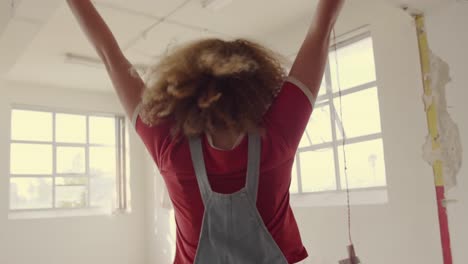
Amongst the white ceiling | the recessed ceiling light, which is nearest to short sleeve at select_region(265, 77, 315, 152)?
the white ceiling

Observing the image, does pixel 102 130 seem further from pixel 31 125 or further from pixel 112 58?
pixel 112 58

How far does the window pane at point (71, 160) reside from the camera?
21.0ft

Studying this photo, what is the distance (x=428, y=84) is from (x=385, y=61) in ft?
1.77

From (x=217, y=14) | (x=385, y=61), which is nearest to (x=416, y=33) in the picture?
(x=385, y=61)

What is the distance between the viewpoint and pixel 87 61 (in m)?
5.27

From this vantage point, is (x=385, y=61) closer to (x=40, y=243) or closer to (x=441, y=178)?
(x=441, y=178)

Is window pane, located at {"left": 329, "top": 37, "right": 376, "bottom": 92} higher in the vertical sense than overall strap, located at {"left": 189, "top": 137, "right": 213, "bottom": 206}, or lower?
higher

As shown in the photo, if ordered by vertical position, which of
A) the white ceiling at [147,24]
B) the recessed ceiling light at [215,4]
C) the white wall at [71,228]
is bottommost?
the white wall at [71,228]

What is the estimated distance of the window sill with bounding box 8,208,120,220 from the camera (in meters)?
5.95

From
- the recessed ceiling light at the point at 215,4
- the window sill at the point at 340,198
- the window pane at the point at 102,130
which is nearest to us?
the recessed ceiling light at the point at 215,4

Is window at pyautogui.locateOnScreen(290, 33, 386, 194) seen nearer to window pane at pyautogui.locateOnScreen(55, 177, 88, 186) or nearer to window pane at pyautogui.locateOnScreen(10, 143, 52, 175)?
window pane at pyautogui.locateOnScreen(55, 177, 88, 186)

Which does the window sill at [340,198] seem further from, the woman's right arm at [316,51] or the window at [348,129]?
the woman's right arm at [316,51]

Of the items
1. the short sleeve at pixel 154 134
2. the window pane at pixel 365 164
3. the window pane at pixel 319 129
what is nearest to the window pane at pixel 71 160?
the window pane at pixel 319 129

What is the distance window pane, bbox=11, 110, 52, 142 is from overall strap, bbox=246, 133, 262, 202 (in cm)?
608
